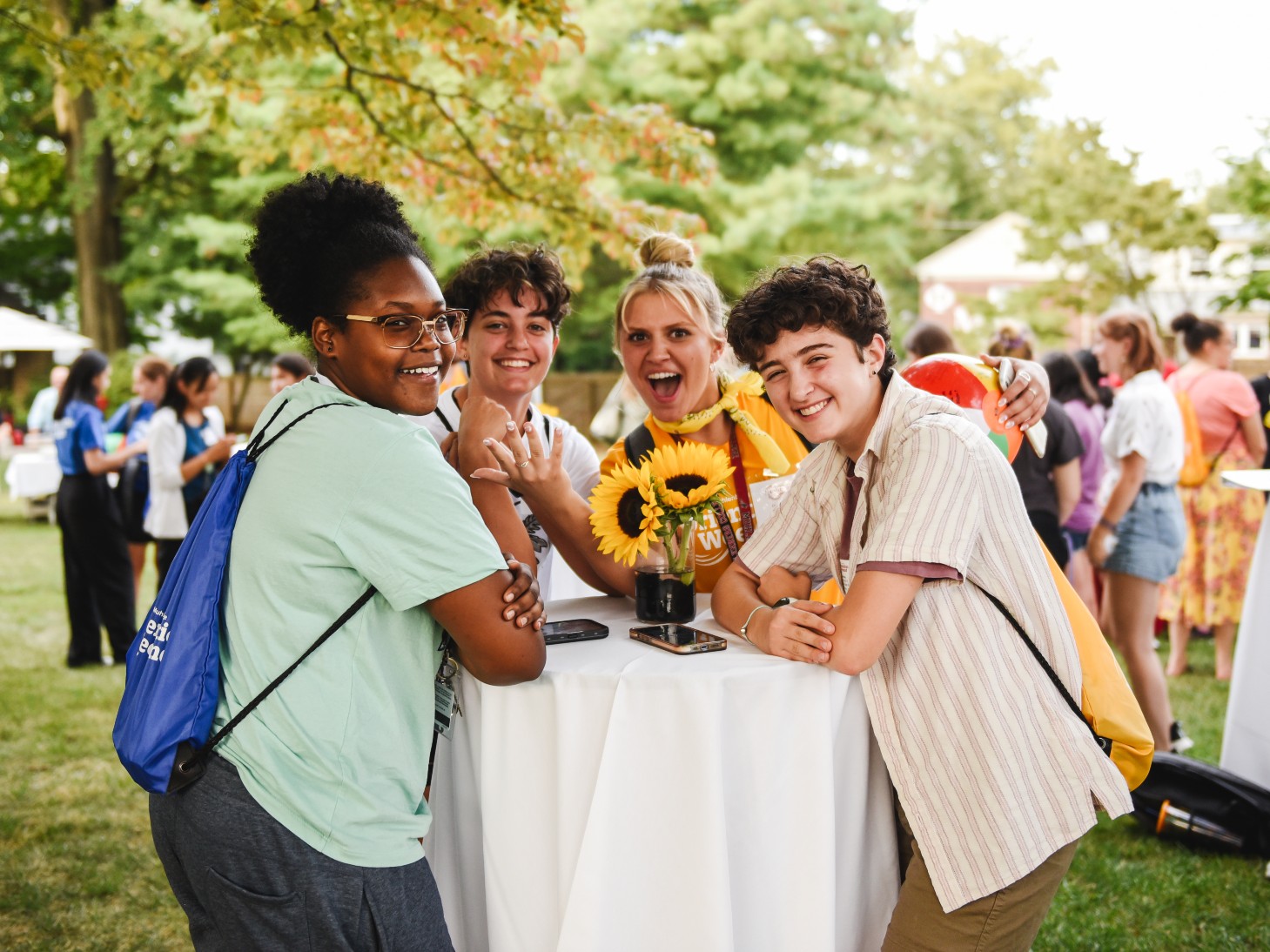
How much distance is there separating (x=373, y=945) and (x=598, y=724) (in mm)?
577

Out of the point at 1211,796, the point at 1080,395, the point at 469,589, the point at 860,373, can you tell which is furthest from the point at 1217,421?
the point at 469,589

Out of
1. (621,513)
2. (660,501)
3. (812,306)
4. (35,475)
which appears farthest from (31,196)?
(812,306)

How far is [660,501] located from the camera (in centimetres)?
234

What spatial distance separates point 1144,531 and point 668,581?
3.29 m

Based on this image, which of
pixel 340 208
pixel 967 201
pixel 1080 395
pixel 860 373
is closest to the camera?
pixel 340 208

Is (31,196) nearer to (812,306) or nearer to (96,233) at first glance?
(96,233)

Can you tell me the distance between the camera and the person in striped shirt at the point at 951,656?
1.94m

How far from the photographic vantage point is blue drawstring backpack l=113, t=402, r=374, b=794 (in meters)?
1.62

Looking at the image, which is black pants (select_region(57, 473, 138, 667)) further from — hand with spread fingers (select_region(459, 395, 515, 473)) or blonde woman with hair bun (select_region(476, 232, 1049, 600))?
hand with spread fingers (select_region(459, 395, 515, 473))

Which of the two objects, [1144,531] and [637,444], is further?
[1144,531]

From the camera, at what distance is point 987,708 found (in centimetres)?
195

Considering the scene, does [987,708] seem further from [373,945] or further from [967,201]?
[967,201]

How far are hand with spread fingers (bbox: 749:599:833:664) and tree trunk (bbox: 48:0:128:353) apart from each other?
57.5 ft

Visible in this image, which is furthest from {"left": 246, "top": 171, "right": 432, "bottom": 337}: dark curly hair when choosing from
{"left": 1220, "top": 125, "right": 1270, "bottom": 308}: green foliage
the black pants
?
{"left": 1220, "top": 125, "right": 1270, "bottom": 308}: green foliage
